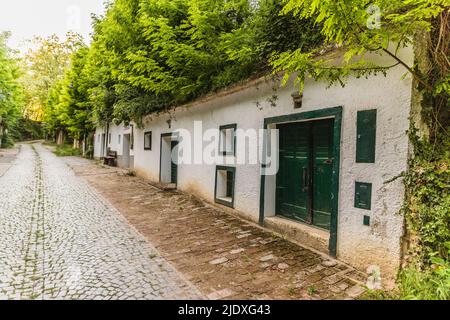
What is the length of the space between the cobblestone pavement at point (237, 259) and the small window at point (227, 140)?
1.57m

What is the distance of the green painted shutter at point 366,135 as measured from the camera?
3.97 meters

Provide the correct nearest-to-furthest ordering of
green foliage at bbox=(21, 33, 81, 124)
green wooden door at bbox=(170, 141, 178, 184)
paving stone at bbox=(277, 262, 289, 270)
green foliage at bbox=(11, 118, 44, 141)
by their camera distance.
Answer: paving stone at bbox=(277, 262, 289, 270)
green wooden door at bbox=(170, 141, 178, 184)
green foliage at bbox=(21, 33, 81, 124)
green foliage at bbox=(11, 118, 44, 141)

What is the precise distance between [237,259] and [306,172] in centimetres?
214

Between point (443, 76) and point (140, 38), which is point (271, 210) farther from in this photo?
point (140, 38)

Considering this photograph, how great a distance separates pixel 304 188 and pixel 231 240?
172 centimetres

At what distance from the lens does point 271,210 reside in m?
6.12

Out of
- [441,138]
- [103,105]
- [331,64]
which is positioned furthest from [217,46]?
[103,105]

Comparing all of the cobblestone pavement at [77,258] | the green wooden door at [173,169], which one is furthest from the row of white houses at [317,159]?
the cobblestone pavement at [77,258]

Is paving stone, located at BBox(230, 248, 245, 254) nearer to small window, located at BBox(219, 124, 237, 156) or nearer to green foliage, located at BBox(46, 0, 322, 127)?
small window, located at BBox(219, 124, 237, 156)

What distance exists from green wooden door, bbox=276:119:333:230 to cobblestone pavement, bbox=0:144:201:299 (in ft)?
9.05

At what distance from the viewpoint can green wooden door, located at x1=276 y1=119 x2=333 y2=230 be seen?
5.05 meters

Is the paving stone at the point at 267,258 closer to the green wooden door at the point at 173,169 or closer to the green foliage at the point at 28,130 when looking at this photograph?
the green wooden door at the point at 173,169

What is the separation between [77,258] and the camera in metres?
4.40

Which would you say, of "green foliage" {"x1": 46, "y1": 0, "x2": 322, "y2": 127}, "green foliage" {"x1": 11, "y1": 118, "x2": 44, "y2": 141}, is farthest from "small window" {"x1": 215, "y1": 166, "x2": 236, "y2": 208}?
"green foliage" {"x1": 11, "y1": 118, "x2": 44, "y2": 141}
